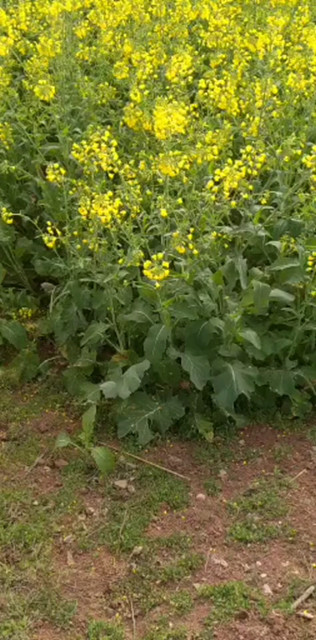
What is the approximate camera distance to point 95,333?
182 inches

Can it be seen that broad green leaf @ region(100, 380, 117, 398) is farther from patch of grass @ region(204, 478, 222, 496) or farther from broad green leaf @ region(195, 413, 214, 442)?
patch of grass @ region(204, 478, 222, 496)

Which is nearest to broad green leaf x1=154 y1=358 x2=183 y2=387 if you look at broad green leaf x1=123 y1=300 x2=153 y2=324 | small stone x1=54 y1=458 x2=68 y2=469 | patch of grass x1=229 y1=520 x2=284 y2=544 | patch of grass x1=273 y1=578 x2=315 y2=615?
broad green leaf x1=123 y1=300 x2=153 y2=324

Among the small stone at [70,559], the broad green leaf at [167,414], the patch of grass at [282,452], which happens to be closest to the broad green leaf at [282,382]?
the patch of grass at [282,452]

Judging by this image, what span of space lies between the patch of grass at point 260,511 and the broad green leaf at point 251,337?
25.3 inches

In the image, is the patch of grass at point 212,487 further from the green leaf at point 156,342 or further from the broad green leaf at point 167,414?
the green leaf at point 156,342

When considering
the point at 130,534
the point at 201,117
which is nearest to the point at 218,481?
the point at 130,534

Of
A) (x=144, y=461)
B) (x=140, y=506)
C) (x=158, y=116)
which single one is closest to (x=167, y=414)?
(x=144, y=461)

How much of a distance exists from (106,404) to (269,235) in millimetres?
1228

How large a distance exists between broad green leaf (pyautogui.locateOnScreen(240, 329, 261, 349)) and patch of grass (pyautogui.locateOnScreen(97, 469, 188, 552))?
0.75 m

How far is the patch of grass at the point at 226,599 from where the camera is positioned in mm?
3685

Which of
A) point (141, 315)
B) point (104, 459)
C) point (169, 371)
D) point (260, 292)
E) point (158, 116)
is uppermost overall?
point (158, 116)

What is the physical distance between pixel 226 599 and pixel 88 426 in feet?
3.71

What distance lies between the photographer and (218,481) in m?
4.32

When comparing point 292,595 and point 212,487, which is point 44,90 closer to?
point 212,487
